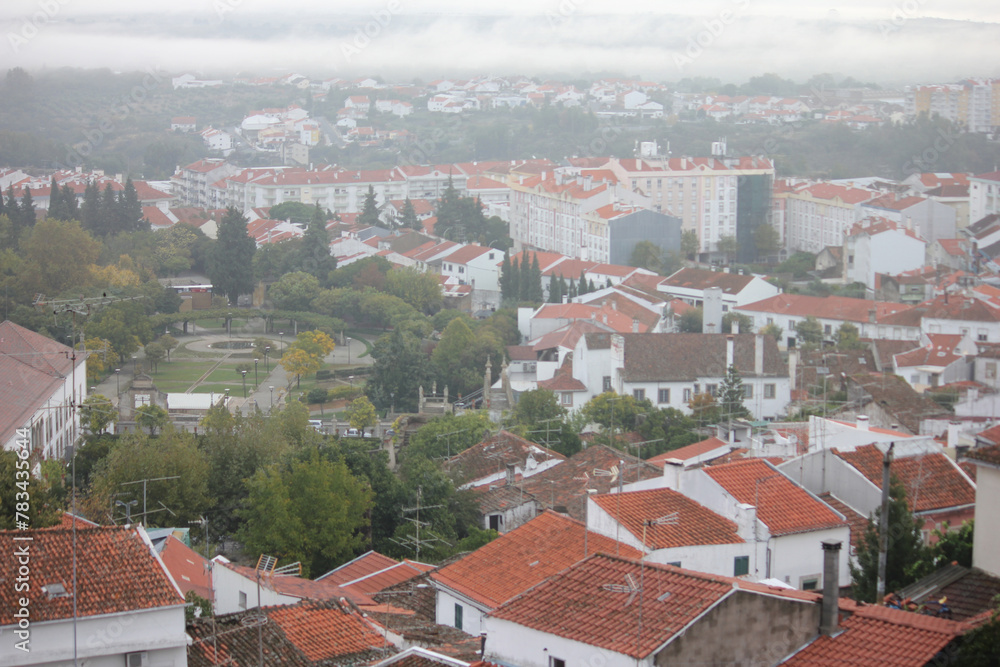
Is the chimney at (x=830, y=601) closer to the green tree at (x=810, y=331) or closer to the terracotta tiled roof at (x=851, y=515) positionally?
the terracotta tiled roof at (x=851, y=515)

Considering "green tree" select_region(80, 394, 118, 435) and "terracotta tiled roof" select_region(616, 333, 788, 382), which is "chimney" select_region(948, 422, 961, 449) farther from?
"green tree" select_region(80, 394, 118, 435)

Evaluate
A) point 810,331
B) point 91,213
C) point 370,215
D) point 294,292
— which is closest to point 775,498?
point 810,331

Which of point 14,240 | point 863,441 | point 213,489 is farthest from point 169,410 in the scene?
point 14,240

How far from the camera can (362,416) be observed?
2969 cm

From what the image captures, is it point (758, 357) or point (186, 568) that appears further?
point (758, 357)

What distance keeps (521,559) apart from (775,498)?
250 centimetres

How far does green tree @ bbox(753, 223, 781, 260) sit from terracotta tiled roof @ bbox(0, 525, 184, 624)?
2113 inches

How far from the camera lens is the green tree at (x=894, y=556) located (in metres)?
9.10

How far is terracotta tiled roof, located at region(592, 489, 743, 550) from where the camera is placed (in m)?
10.8

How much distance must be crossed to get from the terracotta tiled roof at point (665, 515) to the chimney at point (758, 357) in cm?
1748

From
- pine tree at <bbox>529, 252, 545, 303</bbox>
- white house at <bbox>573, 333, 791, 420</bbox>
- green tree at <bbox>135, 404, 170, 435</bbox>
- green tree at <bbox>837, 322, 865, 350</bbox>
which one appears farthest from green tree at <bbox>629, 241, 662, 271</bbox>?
green tree at <bbox>135, 404, 170, 435</bbox>

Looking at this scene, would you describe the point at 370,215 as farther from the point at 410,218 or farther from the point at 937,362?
the point at 937,362

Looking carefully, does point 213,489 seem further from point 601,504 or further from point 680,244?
point 680,244

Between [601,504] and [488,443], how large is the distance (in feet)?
33.7
